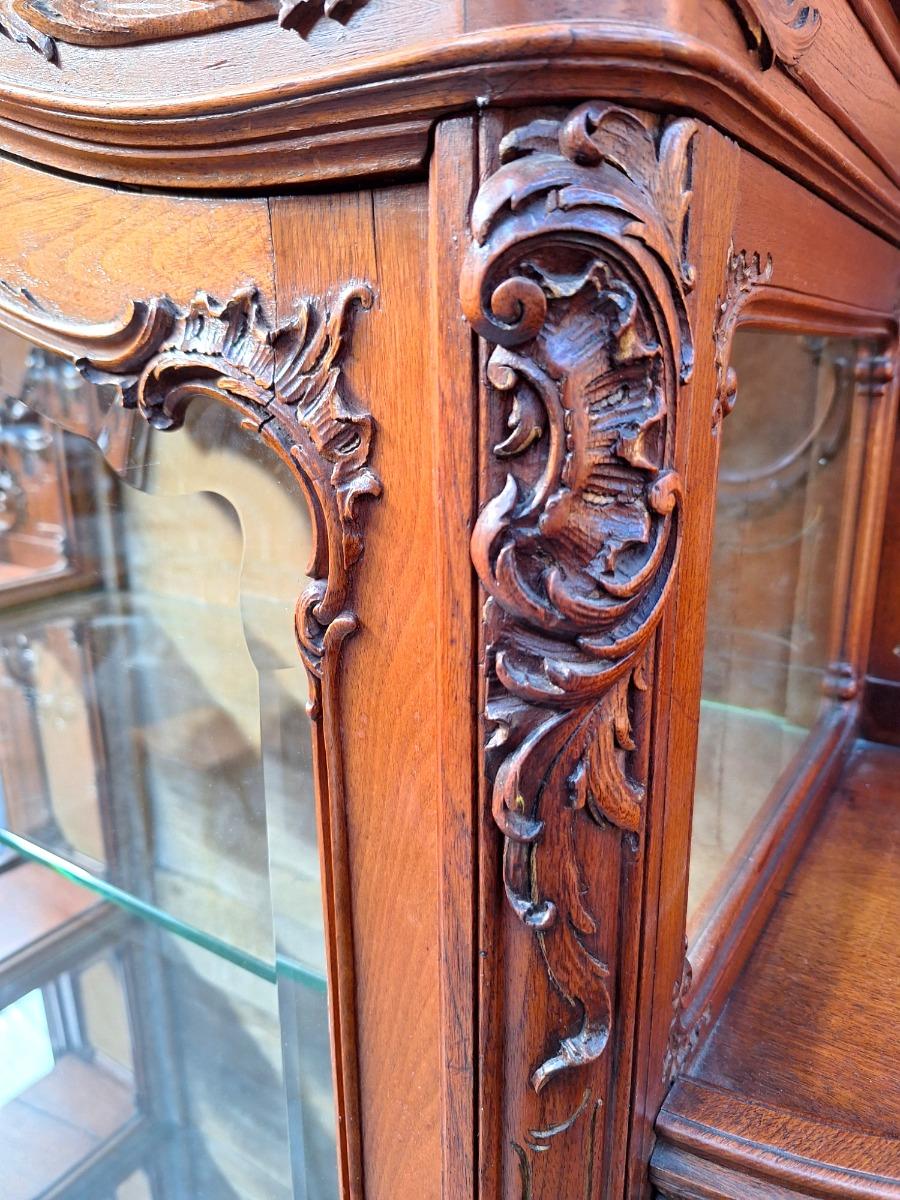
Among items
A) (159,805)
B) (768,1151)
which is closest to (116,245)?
(159,805)

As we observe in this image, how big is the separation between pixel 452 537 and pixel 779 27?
0.23 m

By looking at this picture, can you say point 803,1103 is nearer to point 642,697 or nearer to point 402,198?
point 642,697

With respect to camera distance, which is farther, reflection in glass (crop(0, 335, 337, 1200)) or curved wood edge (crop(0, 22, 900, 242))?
reflection in glass (crop(0, 335, 337, 1200))

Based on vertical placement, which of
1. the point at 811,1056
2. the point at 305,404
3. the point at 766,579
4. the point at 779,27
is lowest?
the point at 811,1056

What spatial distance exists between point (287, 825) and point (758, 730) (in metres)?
0.40

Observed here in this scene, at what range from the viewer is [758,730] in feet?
2.28

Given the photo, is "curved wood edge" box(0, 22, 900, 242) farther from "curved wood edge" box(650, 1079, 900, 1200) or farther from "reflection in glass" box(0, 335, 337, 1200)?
"curved wood edge" box(650, 1079, 900, 1200)

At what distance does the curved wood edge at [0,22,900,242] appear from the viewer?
0.26m

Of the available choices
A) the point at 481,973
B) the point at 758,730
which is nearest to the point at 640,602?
the point at 481,973

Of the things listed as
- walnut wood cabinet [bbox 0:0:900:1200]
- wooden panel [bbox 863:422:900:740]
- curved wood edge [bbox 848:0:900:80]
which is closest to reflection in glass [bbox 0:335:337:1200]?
walnut wood cabinet [bbox 0:0:900:1200]

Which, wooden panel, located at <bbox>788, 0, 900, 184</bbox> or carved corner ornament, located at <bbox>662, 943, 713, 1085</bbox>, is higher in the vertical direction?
wooden panel, located at <bbox>788, 0, 900, 184</bbox>

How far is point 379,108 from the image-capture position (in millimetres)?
281

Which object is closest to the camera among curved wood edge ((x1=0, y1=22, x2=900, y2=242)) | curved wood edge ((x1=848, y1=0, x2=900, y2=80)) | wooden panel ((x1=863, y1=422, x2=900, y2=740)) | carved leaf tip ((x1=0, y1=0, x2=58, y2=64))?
curved wood edge ((x1=0, y1=22, x2=900, y2=242))

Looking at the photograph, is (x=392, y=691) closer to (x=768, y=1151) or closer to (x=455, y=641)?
(x=455, y=641)
